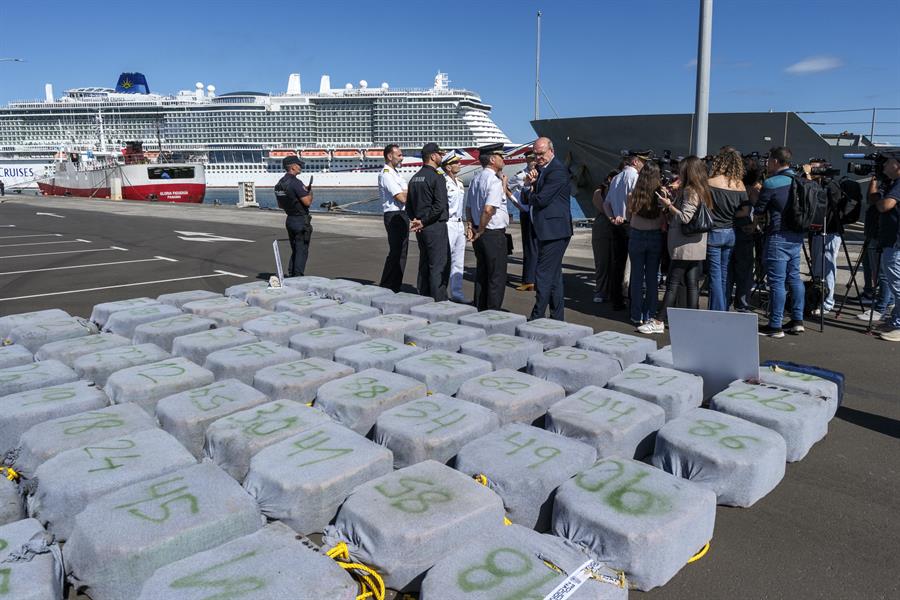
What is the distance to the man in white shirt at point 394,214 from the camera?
7.12 m

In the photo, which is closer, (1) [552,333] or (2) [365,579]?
(2) [365,579]

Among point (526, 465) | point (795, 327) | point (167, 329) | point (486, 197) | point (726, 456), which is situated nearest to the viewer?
point (526, 465)

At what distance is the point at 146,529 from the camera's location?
2.07 meters

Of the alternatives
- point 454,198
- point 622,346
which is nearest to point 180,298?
point 454,198

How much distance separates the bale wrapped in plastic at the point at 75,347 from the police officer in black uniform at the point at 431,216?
3121mm

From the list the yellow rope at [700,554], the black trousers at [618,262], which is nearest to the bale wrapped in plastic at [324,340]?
the yellow rope at [700,554]

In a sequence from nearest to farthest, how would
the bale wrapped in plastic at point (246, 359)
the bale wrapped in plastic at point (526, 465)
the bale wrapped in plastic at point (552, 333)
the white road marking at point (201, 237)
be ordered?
the bale wrapped in plastic at point (526, 465) < the bale wrapped in plastic at point (246, 359) < the bale wrapped in plastic at point (552, 333) < the white road marking at point (201, 237)

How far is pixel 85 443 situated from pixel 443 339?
228cm

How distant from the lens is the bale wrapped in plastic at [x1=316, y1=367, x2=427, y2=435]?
123 inches

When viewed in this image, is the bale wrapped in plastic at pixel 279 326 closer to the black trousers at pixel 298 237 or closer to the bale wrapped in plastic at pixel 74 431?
the bale wrapped in plastic at pixel 74 431

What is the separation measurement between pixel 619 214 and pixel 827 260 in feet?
7.40

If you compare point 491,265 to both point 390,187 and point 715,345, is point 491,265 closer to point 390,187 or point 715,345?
point 390,187

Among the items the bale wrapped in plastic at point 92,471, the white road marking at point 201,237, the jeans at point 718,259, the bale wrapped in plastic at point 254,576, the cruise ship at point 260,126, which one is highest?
the cruise ship at point 260,126

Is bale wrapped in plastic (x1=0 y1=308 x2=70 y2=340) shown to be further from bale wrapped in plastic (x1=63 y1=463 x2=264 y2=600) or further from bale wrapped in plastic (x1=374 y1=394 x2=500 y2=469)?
bale wrapped in plastic (x1=374 y1=394 x2=500 y2=469)
